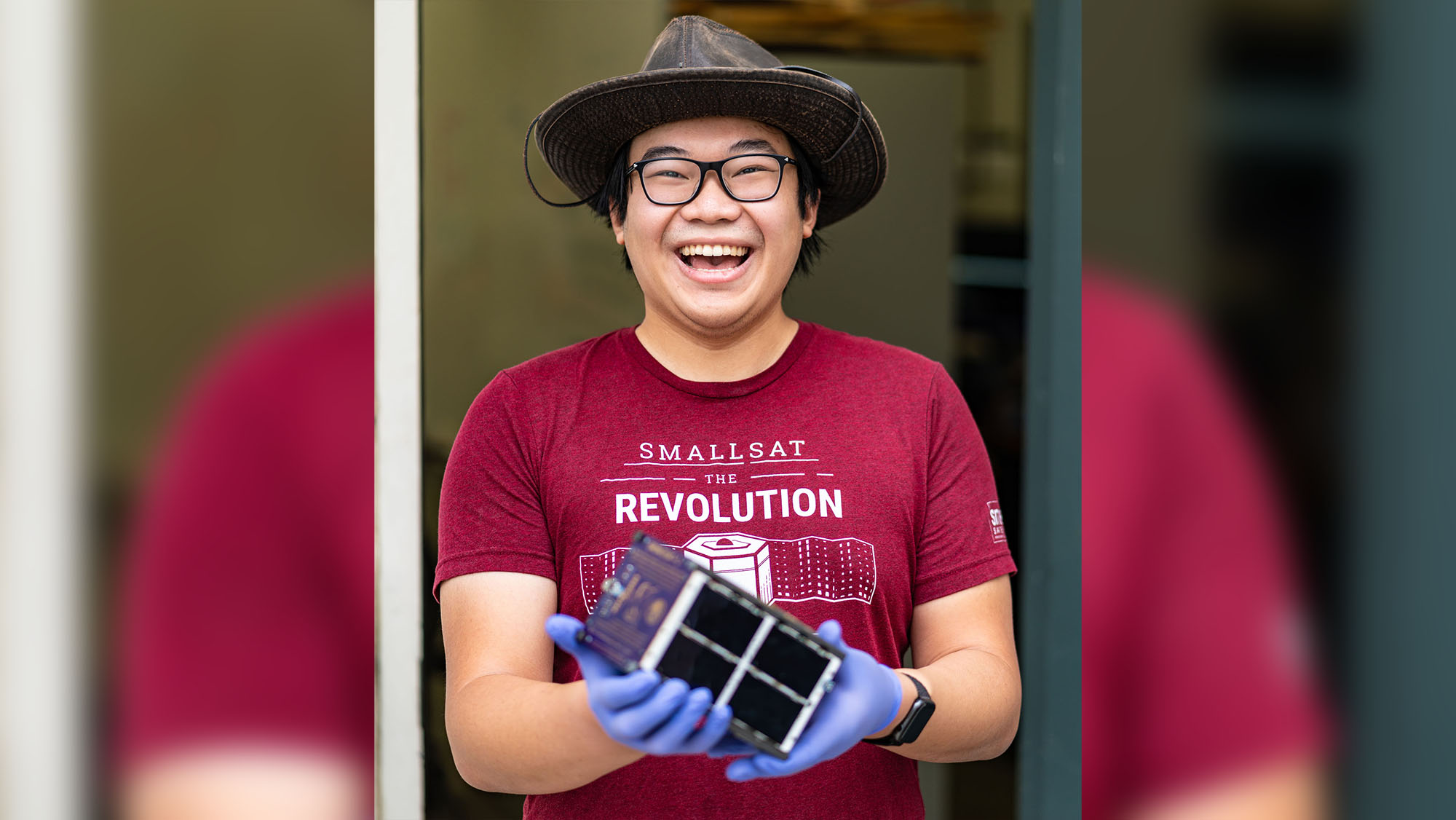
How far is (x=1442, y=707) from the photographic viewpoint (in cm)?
116

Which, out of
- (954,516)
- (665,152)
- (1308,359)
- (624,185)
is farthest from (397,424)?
(1308,359)

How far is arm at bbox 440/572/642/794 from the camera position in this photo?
141cm

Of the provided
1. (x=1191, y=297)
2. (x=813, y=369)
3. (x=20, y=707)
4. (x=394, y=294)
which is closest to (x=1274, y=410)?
(x=1191, y=297)

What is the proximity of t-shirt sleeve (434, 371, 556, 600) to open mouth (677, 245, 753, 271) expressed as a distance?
0.34m

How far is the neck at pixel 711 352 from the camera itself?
1.76 meters

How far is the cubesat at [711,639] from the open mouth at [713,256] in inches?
22.1

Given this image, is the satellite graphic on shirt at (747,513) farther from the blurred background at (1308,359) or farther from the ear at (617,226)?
the blurred background at (1308,359)

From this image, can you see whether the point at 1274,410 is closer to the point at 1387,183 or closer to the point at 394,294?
the point at 1387,183

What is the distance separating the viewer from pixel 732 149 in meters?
1.69

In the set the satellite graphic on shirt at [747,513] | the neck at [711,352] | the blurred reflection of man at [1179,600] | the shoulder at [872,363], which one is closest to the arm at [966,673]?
the satellite graphic on shirt at [747,513]

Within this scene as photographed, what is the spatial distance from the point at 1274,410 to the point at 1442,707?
356 millimetres

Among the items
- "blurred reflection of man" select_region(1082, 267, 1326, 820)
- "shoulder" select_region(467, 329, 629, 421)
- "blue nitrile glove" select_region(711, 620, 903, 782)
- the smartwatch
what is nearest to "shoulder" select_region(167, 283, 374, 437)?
"shoulder" select_region(467, 329, 629, 421)

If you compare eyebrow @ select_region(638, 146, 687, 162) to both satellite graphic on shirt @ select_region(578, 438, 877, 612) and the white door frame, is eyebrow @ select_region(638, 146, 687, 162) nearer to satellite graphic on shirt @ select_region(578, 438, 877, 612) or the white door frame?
satellite graphic on shirt @ select_region(578, 438, 877, 612)

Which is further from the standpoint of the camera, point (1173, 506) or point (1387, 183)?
point (1173, 506)
